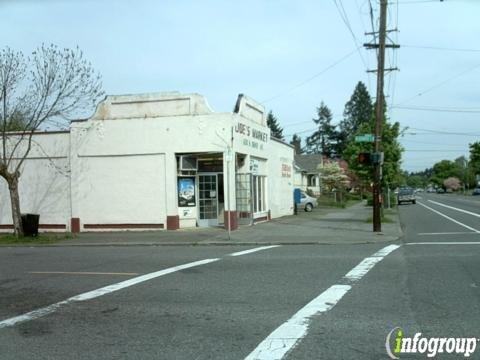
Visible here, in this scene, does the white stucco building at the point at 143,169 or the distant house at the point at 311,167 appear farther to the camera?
the distant house at the point at 311,167

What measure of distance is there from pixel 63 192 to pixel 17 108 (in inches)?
165

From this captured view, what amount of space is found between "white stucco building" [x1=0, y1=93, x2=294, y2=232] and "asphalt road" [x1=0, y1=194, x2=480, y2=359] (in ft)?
29.9

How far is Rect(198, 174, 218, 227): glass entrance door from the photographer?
24.8 meters

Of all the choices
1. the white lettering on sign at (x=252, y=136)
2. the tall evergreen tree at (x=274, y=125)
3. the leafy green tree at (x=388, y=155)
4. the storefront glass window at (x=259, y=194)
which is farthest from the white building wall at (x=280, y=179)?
the tall evergreen tree at (x=274, y=125)

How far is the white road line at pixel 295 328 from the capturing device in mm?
5969

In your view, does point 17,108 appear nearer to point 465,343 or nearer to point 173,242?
point 173,242

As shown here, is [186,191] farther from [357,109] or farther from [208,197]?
[357,109]

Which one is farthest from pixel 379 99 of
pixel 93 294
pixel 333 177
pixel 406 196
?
pixel 333 177

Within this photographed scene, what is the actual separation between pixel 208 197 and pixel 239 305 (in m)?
16.6

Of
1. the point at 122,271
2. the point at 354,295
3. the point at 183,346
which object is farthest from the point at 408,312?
the point at 122,271

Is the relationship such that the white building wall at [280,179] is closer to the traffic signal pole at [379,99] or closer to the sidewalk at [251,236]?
the sidewalk at [251,236]

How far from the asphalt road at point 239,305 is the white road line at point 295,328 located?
16 mm

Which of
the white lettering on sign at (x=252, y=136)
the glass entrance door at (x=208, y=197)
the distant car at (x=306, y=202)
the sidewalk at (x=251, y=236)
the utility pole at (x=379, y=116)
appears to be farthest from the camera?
the distant car at (x=306, y=202)

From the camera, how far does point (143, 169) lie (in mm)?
23672
